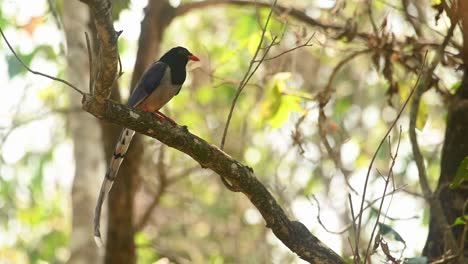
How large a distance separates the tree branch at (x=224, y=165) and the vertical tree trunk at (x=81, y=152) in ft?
8.06

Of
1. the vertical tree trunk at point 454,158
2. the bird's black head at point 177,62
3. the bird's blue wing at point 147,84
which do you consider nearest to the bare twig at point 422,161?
the vertical tree trunk at point 454,158

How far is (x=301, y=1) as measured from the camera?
10.5 metres

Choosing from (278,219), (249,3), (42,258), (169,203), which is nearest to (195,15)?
(169,203)

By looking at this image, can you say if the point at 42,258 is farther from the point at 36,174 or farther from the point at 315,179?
the point at 315,179

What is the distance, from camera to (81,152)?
238 inches

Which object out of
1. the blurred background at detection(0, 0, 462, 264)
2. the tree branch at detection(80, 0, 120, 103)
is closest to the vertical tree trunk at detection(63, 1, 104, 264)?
the blurred background at detection(0, 0, 462, 264)

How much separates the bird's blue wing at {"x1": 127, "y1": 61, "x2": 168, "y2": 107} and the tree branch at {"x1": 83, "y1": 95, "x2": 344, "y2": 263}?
1.28 meters

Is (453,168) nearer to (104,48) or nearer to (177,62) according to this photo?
(177,62)

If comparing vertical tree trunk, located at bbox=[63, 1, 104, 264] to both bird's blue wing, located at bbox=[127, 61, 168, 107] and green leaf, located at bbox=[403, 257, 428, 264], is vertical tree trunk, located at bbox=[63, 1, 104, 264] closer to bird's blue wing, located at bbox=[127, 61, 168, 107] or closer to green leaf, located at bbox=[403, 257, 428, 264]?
bird's blue wing, located at bbox=[127, 61, 168, 107]

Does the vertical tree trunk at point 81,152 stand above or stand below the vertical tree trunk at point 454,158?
above

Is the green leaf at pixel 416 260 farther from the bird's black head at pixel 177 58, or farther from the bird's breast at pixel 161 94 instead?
the bird's black head at pixel 177 58

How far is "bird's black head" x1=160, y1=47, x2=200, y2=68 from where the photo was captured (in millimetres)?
4812

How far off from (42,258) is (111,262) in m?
3.53

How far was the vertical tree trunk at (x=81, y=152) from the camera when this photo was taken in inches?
222
